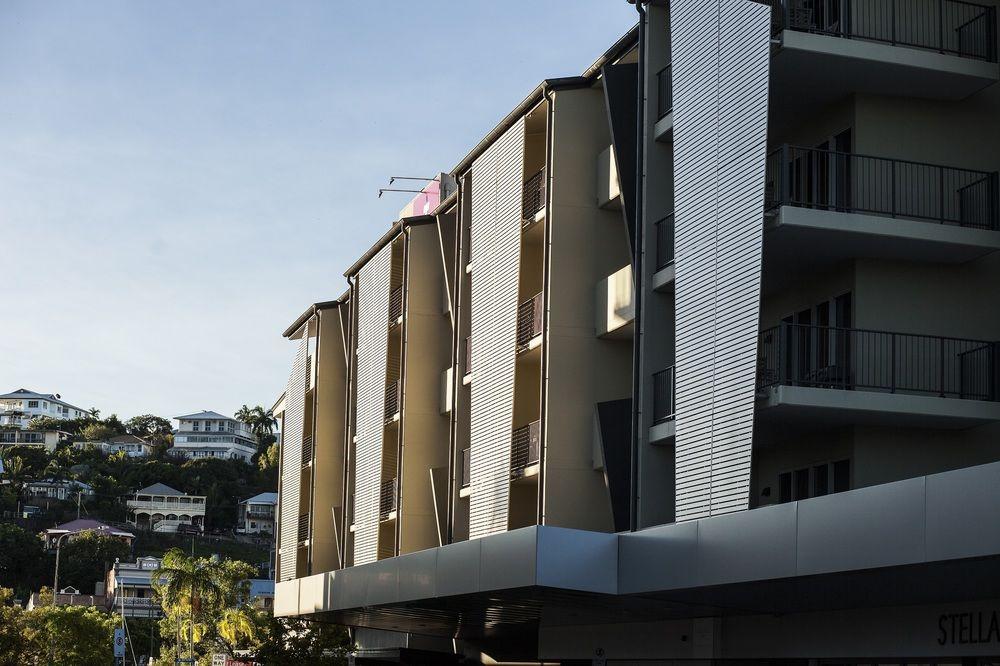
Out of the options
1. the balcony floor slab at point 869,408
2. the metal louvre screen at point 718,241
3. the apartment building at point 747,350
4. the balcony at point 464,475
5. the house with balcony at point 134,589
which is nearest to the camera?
the apartment building at point 747,350

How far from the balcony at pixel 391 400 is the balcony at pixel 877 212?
59.9ft

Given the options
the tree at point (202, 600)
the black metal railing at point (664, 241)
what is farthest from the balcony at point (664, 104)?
the tree at point (202, 600)

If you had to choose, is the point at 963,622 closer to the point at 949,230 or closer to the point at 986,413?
the point at 986,413

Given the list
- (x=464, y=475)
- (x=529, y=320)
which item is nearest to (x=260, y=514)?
(x=464, y=475)

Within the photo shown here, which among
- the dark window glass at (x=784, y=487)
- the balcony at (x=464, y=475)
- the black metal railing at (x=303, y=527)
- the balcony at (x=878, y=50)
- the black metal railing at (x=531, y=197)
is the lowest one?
the black metal railing at (x=303, y=527)

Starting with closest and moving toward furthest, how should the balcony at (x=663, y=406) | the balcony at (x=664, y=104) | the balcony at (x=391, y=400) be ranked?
the balcony at (x=663, y=406)
the balcony at (x=664, y=104)
the balcony at (x=391, y=400)

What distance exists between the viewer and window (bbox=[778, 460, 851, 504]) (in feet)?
82.9

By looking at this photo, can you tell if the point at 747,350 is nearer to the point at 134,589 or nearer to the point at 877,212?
the point at 877,212

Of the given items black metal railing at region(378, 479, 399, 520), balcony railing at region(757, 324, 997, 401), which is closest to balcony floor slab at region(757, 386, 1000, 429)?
balcony railing at region(757, 324, 997, 401)

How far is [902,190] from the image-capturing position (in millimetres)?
25469

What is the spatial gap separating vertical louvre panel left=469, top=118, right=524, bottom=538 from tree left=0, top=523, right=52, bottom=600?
12546cm

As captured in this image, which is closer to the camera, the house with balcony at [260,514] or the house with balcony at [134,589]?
the house with balcony at [134,589]

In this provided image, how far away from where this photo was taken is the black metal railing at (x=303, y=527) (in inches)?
1992

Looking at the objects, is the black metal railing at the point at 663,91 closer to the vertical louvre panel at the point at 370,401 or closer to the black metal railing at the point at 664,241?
the black metal railing at the point at 664,241
